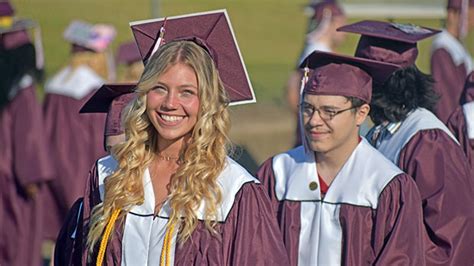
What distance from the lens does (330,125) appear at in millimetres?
5762

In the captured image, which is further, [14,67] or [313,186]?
[14,67]

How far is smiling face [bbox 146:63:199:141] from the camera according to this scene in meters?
4.93

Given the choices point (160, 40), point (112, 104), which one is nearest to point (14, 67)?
point (112, 104)

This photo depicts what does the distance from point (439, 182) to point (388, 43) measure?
0.80m

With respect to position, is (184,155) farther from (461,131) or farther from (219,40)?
(461,131)

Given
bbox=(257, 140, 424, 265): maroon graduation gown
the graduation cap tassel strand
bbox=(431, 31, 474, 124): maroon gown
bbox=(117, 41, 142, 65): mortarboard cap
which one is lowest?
bbox=(257, 140, 424, 265): maroon graduation gown

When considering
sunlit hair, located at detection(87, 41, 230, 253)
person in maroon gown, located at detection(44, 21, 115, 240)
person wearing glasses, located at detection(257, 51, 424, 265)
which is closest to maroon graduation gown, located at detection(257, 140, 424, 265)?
person wearing glasses, located at detection(257, 51, 424, 265)

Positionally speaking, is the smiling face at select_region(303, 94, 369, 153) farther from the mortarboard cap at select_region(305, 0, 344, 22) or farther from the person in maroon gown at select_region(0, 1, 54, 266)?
the mortarboard cap at select_region(305, 0, 344, 22)

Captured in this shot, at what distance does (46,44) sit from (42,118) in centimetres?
1151

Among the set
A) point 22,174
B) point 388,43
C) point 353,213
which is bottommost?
point 22,174

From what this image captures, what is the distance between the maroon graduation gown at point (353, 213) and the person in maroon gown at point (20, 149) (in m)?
4.02

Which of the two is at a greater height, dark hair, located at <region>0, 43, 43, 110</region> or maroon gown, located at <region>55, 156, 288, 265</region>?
dark hair, located at <region>0, 43, 43, 110</region>

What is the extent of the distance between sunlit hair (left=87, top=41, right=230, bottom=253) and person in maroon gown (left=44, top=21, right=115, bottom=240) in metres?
4.99

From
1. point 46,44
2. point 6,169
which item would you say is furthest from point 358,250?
point 46,44
